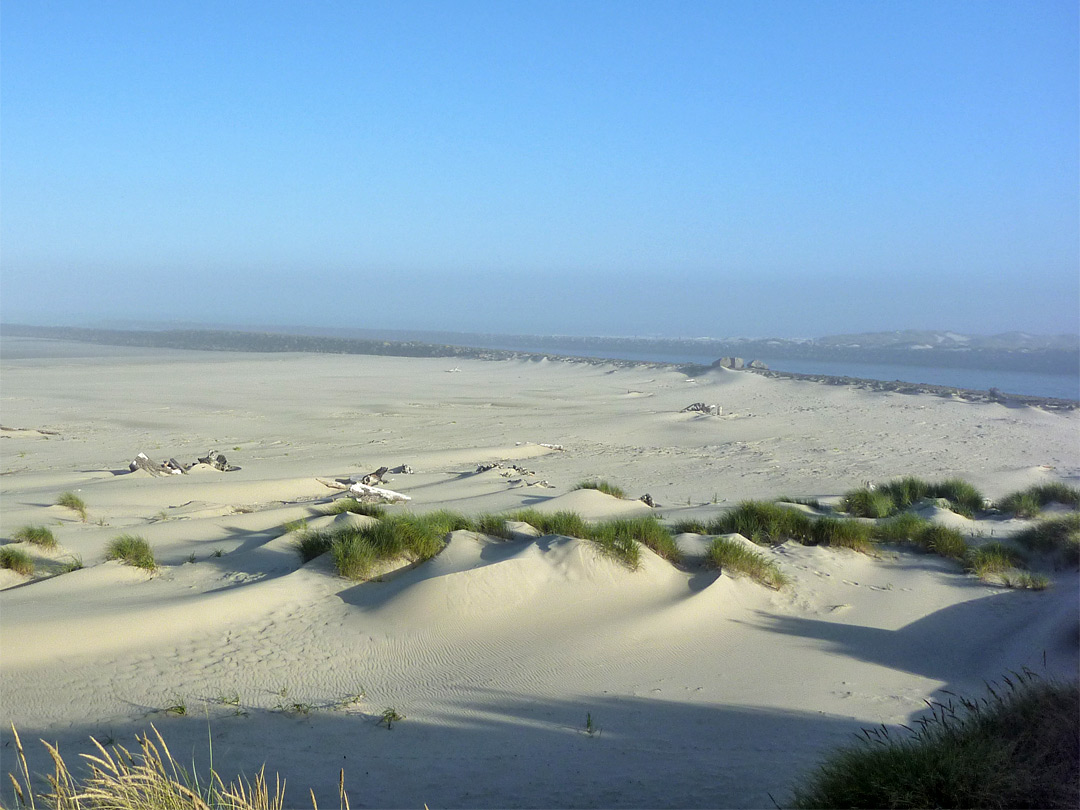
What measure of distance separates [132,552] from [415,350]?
5610cm

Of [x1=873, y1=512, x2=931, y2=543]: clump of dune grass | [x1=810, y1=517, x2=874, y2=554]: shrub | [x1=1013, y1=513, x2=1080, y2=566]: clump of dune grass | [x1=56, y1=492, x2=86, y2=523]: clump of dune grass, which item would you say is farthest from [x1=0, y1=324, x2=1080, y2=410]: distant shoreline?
[x1=56, y1=492, x2=86, y2=523]: clump of dune grass

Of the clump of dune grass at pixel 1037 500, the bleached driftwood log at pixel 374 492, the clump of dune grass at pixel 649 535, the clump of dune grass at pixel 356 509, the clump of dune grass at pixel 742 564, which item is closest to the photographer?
the clump of dune grass at pixel 742 564

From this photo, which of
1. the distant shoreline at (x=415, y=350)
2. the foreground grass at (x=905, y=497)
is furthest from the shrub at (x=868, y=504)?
the distant shoreline at (x=415, y=350)

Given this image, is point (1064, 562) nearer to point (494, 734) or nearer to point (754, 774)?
point (754, 774)

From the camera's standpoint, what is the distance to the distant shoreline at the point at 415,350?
3097cm

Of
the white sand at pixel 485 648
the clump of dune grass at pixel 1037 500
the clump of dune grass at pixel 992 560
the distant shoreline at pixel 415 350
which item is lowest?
the white sand at pixel 485 648

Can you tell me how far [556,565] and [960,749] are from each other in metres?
4.02

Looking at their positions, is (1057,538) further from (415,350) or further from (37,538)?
(415,350)

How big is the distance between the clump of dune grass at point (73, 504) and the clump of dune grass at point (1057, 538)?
10717mm

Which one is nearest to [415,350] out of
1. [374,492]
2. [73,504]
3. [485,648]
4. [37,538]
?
[374,492]

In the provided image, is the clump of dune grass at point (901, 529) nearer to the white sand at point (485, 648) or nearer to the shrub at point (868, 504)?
the white sand at point (485, 648)

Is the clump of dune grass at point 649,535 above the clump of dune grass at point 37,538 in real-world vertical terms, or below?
above

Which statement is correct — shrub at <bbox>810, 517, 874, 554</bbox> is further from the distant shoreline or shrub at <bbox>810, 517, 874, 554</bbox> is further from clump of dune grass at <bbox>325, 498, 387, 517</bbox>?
the distant shoreline

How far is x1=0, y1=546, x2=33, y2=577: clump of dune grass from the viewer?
6934 mm
